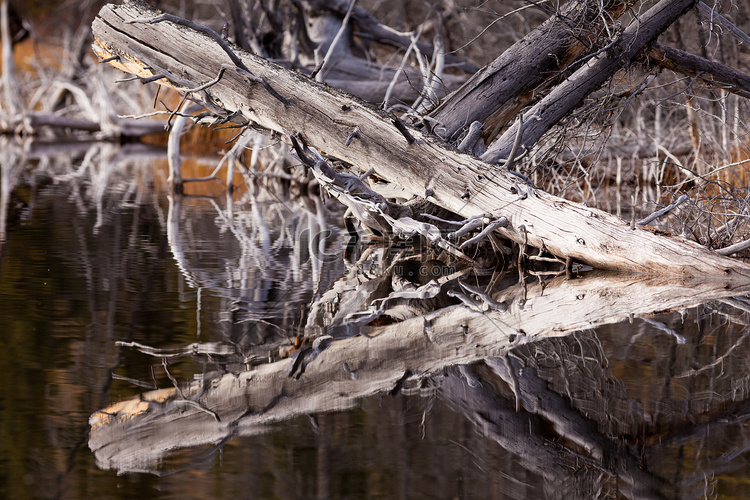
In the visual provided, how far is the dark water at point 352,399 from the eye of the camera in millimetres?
2348

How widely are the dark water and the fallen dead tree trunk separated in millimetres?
414

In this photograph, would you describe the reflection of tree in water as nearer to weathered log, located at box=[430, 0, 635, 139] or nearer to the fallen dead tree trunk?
the fallen dead tree trunk

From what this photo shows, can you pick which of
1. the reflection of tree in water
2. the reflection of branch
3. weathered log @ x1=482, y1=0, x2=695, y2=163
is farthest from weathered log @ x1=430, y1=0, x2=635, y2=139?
the reflection of branch

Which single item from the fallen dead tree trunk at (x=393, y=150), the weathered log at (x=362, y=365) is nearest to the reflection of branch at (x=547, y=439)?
the weathered log at (x=362, y=365)

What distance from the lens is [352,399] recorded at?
9.93ft

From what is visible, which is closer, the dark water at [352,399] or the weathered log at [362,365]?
the dark water at [352,399]

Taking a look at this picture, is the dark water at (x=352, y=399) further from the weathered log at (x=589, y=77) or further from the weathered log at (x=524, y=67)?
the weathered log at (x=524, y=67)

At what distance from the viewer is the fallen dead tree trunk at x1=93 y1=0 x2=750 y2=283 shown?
525 centimetres

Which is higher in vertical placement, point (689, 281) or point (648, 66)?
point (648, 66)

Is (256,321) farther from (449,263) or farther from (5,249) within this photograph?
(5,249)

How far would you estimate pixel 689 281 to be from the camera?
5105 mm

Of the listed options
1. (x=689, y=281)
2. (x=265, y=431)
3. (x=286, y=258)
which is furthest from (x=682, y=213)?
(x=265, y=431)

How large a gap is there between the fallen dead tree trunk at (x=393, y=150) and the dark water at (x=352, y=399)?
0.41 m

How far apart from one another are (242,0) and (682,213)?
7361 mm
